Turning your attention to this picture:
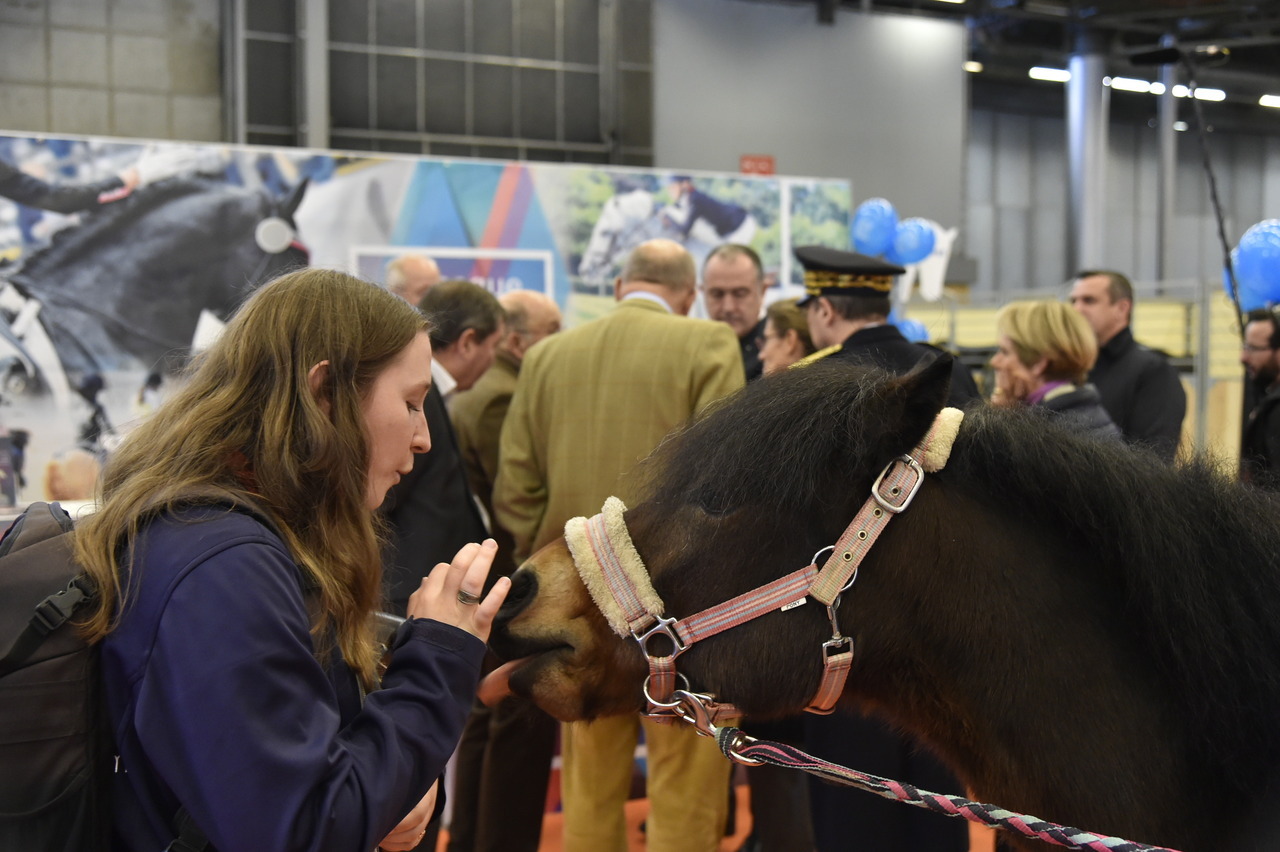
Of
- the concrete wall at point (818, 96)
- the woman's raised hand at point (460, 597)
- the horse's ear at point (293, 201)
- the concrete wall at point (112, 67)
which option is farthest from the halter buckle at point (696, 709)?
the concrete wall at point (112, 67)

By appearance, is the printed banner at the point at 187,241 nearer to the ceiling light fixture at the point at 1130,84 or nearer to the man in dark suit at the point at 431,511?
the man in dark suit at the point at 431,511

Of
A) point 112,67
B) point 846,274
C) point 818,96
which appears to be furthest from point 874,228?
point 112,67

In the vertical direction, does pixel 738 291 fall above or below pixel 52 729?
above

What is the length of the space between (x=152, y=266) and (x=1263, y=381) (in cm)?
597

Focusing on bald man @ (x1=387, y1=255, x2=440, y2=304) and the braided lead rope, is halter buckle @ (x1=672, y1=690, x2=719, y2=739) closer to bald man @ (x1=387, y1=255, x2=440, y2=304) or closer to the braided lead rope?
the braided lead rope

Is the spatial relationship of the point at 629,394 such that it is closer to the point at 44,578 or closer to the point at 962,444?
the point at 962,444

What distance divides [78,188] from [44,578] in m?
5.87

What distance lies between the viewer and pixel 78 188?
239 inches

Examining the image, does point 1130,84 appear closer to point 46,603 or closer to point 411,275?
point 411,275

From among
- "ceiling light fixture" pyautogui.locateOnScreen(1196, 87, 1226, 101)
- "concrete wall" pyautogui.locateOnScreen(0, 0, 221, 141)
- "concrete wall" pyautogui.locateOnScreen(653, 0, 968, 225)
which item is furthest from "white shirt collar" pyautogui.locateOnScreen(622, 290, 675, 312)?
"ceiling light fixture" pyautogui.locateOnScreen(1196, 87, 1226, 101)

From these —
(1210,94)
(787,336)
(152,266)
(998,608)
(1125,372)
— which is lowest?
(998,608)

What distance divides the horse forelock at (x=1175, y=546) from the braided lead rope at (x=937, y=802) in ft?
0.61

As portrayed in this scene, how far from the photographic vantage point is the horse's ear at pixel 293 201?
650 centimetres

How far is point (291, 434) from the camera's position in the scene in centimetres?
114
